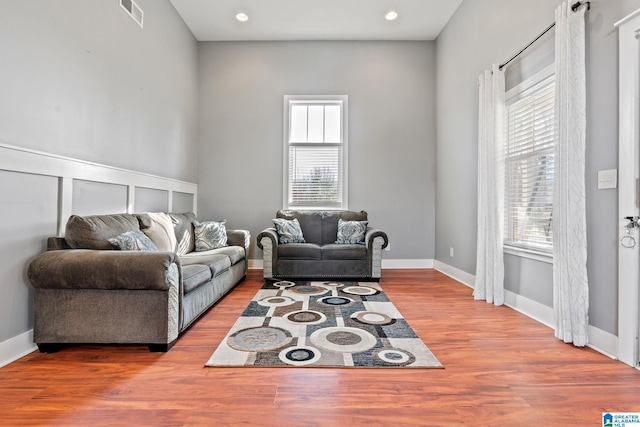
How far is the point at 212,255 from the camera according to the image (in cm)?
321

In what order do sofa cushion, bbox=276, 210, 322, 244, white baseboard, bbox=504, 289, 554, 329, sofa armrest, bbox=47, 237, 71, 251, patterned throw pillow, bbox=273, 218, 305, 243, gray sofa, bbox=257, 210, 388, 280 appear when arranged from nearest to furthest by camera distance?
sofa armrest, bbox=47, 237, 71, 251 → white baseboard, bbox=504, 289, 554, 329 → gray sofa, bbox=257, 210, 388, 280 → patterned throw pillow, bbox=273, 218, 305, 243 → sofa cushion, bbox=276, 210, 322, 244

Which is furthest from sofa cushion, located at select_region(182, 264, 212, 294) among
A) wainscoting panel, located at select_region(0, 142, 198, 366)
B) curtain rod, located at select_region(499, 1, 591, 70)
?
curtain rod, located at select_region(499, 1, 591, 70)

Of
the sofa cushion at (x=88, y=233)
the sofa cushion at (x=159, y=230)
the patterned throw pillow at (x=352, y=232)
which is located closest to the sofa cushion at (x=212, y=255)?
the sofa cushion at (x=159, y=230)

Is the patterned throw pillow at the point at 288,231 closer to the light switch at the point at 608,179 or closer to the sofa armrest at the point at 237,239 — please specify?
the sofa armrest at the point at 237,239

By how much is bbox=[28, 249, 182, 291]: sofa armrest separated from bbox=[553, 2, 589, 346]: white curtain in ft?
8.90

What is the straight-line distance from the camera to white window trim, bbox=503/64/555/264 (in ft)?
8.43

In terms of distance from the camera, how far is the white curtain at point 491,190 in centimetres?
310

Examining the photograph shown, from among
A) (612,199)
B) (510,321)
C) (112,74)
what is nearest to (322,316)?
(510,321)

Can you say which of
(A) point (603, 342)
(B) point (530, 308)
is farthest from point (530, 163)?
(A) point (603, 342)

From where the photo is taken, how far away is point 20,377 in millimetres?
1740

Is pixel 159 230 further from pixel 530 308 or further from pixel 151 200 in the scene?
pixel 530 308

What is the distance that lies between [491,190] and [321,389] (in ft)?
8.43

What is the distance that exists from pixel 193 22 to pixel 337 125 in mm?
2535

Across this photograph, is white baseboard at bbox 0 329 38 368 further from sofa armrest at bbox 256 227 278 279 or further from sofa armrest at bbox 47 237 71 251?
sofa armrest at bbox 256 227 278 279
